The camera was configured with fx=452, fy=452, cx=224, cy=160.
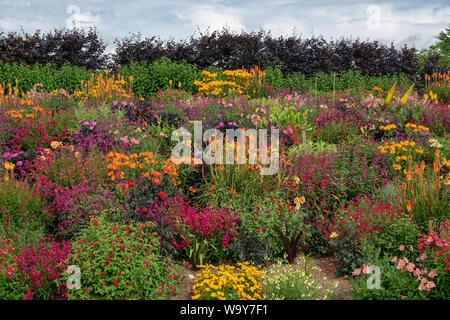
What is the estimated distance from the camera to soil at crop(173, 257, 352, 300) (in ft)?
15.1

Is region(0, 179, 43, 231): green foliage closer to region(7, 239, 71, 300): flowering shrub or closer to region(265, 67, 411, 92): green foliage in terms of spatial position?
region(7, 239, 71, 300): flowering shrub

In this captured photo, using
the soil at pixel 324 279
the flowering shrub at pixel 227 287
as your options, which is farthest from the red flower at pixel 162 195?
the flowering shrub at pixel 227 287

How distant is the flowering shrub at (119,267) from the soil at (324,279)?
125 mm

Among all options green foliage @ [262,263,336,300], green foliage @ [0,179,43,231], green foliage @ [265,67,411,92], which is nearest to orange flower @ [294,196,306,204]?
green foliage @ [262,263,336,300]

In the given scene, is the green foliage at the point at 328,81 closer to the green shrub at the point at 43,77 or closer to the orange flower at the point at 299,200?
the green shrub at the point at 43,77

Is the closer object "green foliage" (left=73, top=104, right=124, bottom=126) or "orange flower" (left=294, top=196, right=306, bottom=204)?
"orange flower" (left=294, top=196, right=306, bottom=204)

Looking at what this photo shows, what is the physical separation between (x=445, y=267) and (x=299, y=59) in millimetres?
13037

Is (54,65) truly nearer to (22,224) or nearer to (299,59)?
(299,59)

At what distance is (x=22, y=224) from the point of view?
523cm

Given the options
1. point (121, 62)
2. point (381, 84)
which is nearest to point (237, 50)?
point (121, 62)

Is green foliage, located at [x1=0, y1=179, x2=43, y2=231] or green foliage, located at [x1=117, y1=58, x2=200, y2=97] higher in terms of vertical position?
green foliage, located at [x1=117, y1=58, x2=200, y2=97]

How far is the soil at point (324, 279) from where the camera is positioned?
459cm

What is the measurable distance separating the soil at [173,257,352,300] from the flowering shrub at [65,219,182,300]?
0.12 m

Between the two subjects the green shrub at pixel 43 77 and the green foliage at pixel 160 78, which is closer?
the green shrub at pixel 43 77
